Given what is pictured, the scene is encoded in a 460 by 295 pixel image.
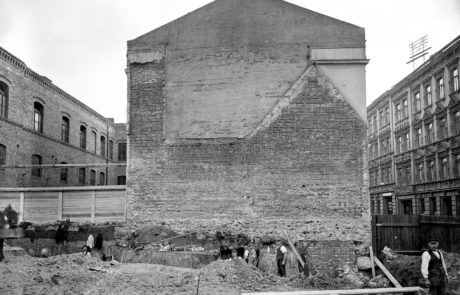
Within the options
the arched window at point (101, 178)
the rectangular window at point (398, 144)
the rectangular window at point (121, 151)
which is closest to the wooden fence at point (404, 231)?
the rectangular window at point (398, 144)

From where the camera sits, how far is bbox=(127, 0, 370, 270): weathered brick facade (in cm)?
1473

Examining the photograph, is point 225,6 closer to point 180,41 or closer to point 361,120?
point 180,41

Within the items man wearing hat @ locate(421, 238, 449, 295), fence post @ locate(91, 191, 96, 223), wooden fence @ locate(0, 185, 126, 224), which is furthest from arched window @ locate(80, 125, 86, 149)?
man wearing hat @ locate(421, 238, 449, 295)

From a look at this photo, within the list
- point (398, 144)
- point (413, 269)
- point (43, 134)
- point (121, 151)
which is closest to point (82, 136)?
point (43, 134)

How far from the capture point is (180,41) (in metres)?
15.7

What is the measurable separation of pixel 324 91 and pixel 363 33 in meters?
2.44

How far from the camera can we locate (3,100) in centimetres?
2277

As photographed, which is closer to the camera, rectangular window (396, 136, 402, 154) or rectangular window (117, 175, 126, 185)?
rectangular window (396, 136, 402, 154)

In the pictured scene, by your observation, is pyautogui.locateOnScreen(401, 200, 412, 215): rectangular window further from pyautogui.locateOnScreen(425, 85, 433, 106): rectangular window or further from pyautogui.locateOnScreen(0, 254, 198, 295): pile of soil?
pyautogui.locateOnScreen(0, 254, 198, 295): pile of soil

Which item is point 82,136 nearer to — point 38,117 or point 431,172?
point 38,117

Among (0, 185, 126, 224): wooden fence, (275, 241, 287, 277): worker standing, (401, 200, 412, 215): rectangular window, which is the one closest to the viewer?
(275, 241, 287, 277): worker standing

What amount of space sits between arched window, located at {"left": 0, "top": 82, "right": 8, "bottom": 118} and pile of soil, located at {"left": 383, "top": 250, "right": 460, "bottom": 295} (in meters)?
19.2

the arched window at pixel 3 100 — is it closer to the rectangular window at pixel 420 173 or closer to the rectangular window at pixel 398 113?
the rectangular window at pixel 420 173

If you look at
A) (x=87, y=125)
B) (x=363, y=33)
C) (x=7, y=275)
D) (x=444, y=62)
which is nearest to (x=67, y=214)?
(x=7, y=275)
